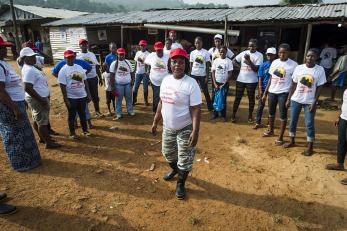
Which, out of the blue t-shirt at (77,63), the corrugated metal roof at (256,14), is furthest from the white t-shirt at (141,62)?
the corrugated metal roof at (256,14)

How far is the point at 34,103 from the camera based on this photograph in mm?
5004

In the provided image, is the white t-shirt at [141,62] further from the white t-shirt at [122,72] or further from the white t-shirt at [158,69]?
the white t-shirt at [158,69]

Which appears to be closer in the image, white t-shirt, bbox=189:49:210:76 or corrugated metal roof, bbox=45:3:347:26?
white t-shirt, bbox=189:49:210:76

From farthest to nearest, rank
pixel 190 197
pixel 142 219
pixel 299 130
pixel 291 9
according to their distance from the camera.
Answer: pixel 291 9 → pixel 299 130 → pixel 190 197 → pixel 142 219

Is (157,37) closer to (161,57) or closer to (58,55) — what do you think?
(58,55)

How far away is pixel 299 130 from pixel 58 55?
18105 mm

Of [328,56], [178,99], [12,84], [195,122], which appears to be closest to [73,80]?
[12,84]

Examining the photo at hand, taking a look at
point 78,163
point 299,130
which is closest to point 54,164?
point 78,163

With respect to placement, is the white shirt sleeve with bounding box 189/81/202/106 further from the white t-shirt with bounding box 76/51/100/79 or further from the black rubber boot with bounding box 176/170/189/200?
the white t-shirt with bounding box 76/51/100/79

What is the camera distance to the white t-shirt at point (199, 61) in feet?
24.0

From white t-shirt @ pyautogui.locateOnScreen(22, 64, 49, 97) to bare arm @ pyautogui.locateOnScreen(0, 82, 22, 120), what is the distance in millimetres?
802

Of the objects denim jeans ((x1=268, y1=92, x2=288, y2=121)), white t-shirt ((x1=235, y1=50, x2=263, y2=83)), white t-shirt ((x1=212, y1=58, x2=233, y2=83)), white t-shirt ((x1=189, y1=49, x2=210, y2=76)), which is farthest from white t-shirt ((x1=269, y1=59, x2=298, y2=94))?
white t-shirt ((x1=189, y1=49, x2=210, y2=76))

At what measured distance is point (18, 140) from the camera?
4383mm

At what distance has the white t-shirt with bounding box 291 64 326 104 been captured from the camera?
4699 mm
